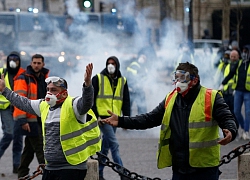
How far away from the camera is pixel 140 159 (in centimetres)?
1094

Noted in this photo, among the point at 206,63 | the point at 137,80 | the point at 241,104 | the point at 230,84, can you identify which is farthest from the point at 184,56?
the point at 241,104

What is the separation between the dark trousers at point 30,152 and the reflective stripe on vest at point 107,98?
2.82 ft

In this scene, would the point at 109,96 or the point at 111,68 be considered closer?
the point at 109,96

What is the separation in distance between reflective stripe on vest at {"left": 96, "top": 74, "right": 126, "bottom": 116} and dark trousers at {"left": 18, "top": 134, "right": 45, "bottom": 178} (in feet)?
2.82

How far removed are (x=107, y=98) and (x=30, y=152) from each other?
1187 millimetres

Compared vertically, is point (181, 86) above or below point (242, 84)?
above

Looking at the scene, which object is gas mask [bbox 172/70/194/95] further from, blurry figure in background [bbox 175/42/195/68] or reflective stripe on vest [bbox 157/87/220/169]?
blurry figure in background [bbox 175/42/195/68]

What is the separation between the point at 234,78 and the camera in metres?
13.3

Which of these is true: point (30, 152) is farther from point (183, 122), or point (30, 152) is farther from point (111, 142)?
point (183, 122)

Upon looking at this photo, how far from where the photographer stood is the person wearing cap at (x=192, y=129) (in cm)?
609

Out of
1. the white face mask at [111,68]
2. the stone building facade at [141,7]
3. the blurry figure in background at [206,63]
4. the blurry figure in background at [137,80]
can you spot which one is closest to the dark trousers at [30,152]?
the white face mask at [111,68]

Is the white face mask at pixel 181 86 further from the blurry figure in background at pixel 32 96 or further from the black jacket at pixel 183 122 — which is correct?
the blurry figure in background at pixel 32 96

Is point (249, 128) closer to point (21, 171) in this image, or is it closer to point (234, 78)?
point (234, 78)

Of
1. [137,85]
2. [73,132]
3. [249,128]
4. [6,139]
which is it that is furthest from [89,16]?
[73,132]
